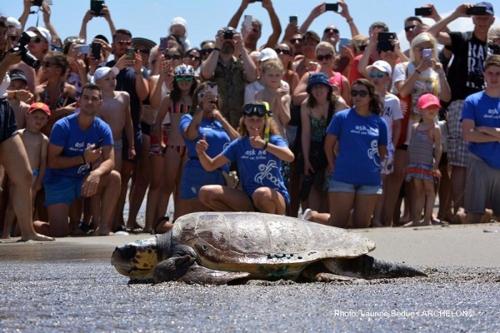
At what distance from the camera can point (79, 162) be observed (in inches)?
435

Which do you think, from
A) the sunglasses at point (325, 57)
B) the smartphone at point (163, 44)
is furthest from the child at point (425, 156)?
the smartphone at point (163, 44)

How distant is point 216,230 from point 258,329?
216 cm

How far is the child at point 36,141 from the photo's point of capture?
10.9m

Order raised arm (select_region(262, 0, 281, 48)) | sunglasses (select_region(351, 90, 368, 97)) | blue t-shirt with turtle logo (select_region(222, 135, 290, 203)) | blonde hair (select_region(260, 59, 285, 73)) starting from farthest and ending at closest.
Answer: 1. raised arm (select_region(262, 0, 281, 48))
2. blonde hair (select_region(260, 59, 285, 73))
3. sunglasses (select_region(351, 90, 368, 97))
4. blue t-shirt with turtle logo (select_region(222, 135, 290, 203))

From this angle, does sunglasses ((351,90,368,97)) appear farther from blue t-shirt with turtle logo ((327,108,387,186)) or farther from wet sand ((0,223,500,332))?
wet sand ((0,223,500,332))

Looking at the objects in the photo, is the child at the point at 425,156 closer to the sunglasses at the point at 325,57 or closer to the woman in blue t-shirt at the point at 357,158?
the woman in blue t-shirt at the point at 357,158

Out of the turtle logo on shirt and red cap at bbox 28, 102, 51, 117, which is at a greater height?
red cap at bbox 28, 102, 51, 117

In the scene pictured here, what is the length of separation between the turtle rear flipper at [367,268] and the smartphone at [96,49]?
595 cm

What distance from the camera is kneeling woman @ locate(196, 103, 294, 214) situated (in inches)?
377

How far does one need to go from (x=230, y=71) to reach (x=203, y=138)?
1167mm

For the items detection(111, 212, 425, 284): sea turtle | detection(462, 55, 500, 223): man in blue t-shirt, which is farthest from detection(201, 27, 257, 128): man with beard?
detection(111, 212, 425, 284): sea turtle

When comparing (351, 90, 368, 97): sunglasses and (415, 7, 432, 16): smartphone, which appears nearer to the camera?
(351, 90, 368, 97): sunglasses

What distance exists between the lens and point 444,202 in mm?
12258

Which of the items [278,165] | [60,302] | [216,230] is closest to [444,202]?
[278,165]
